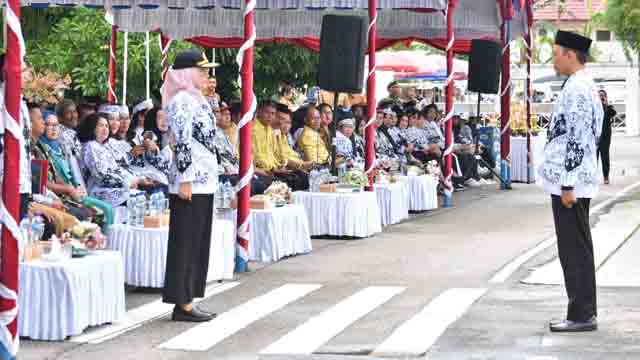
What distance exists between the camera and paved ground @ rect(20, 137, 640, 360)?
34.1ft

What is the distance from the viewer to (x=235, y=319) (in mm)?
11836

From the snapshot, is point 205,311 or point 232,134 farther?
point 232,134

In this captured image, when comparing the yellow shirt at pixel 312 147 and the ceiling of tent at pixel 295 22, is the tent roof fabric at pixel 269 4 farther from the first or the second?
the yellow shirt at pixel 312 147

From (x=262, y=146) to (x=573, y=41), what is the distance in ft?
30.7

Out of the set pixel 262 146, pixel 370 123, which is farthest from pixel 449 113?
pixel 370 123

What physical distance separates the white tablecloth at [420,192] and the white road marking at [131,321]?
28.9 feet

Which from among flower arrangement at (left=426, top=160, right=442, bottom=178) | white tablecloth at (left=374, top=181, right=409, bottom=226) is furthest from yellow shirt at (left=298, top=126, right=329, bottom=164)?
flower arrangement at (left=426, top=160, right=442, bottom=178)

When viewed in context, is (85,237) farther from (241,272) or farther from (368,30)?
Answer: (368,30)

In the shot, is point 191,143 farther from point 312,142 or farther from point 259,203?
point 312,142

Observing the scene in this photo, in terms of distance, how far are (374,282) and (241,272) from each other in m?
1.38

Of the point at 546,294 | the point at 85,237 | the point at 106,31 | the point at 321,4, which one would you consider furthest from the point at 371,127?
the point at 106,31

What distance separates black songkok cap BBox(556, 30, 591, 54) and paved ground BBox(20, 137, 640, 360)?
201cm

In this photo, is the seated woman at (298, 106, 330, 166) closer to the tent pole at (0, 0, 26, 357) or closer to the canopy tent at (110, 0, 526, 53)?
the canopy tent at (110, 0, 526, 53)

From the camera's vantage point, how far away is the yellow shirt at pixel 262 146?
65.0 ft
